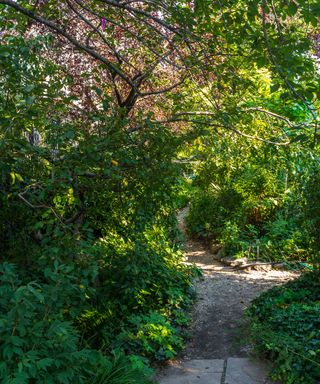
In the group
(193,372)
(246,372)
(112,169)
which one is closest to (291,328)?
(246,372)

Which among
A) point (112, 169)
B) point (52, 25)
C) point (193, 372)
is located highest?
point (52, 25)

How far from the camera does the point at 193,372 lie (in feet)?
15.1

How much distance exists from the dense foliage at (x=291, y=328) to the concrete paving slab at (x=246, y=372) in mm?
125

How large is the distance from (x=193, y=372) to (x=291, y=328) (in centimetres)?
101

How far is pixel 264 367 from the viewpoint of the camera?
457 cm

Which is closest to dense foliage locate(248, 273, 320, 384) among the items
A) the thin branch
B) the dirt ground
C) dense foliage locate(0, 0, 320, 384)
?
the dirt ground

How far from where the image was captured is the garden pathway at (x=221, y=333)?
449 centimetres

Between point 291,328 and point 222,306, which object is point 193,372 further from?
point 222,306

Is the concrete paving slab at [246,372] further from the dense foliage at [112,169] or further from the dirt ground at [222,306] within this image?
the dense foliage at [112,169]

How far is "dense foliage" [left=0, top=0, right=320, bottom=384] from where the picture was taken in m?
3.35

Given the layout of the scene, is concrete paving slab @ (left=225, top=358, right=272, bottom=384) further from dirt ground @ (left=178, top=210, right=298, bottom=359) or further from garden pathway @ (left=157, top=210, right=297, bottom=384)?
dirt ground @ (left=178, top=210, right=298, bottom=359)

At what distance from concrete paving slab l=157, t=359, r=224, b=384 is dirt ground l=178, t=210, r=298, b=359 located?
201mm

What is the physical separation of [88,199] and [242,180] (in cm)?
553

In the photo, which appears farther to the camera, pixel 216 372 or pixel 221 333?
pixel 221 333
